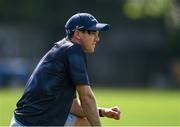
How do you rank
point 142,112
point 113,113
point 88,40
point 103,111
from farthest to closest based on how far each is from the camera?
point 142,112
point 103,111
point 113,113
point 88,40

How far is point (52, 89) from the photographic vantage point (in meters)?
9.15

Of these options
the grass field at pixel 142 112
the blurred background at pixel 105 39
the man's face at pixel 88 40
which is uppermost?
the man's face at pixel 88 40

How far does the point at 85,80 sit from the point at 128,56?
152 ft

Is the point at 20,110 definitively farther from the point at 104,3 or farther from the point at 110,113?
the point at 104,3

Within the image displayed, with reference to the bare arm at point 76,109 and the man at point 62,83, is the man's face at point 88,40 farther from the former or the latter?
the bare arm at point 76,109

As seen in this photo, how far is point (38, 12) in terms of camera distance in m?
55.6

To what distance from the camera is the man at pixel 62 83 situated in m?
9.02

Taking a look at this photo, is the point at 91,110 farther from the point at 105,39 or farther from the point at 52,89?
the point at 105,39

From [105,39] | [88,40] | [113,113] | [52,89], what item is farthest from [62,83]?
[105,39]

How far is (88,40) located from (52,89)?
0.59 m

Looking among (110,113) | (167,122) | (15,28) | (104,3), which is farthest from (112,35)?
(110,113)

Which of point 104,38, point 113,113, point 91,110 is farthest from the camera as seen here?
point 104,38

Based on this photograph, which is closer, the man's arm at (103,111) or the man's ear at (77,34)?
the man's ear at (77,34)

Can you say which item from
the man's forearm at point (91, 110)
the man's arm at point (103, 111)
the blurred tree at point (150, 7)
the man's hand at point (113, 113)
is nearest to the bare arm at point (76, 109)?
the man's arm at point (103, 111)
